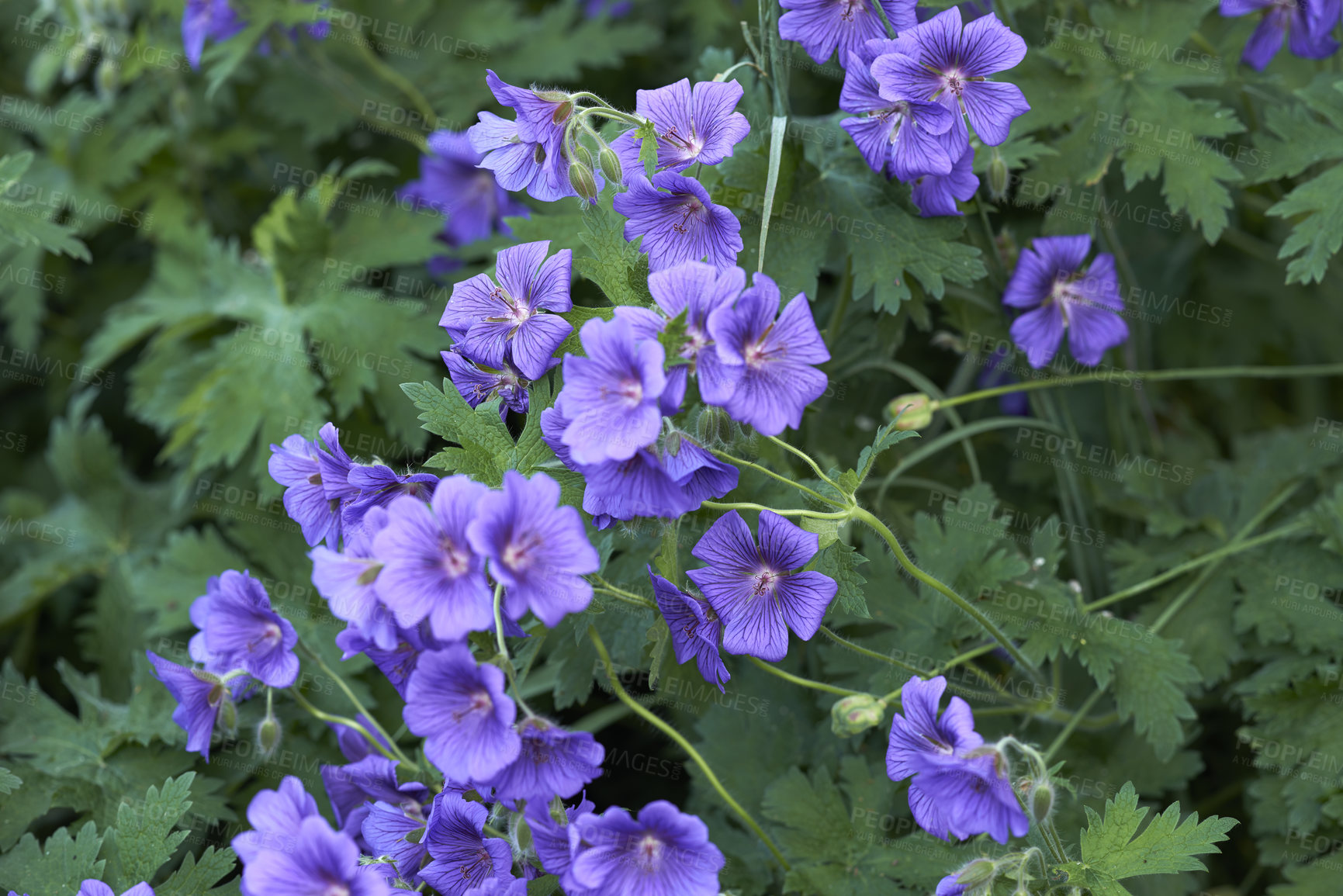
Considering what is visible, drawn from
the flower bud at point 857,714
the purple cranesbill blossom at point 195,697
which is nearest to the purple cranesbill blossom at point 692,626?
the flower bud at point 857,714

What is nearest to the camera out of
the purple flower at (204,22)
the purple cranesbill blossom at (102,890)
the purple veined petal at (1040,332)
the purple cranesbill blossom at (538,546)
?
the purple cranesbill blossom at (538,546)

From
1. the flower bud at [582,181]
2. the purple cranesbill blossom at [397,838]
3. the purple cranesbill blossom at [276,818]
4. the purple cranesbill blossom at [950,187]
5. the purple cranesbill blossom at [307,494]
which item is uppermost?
the flower bud at [582,181]

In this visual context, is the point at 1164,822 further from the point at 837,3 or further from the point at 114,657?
the point at 114,657

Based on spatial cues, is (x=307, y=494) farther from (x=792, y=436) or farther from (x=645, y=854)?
(x=792, y=436)

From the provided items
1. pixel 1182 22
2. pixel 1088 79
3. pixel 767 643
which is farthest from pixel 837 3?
pixel 767 643

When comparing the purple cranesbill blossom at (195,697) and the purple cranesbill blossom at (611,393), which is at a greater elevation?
the purple cranesbill blossom at (611,393)

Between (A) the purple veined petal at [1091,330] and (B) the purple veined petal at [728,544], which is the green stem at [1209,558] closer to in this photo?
(A) the purple veined petal at [1091,330]
